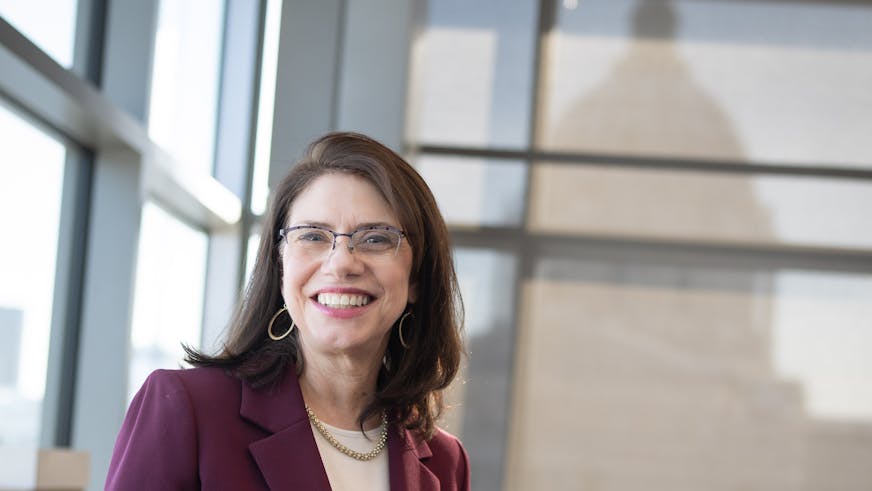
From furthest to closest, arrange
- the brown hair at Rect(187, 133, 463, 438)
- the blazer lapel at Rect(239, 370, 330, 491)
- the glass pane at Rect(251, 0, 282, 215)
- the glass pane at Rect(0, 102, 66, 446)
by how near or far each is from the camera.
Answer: the glass pane at Rect(251, 0, 282, 215) < the glass pane at Rect(0, 102, 66, 446) < the brown hair at Rect(187, 133, 463, 438) < the blazer lapel at Rect(239, 370, 330, 491)

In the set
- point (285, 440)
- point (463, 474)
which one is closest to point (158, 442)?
point (285, 440)

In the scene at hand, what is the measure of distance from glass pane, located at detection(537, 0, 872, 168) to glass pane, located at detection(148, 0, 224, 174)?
1707 mm

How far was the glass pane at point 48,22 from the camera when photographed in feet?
10.5

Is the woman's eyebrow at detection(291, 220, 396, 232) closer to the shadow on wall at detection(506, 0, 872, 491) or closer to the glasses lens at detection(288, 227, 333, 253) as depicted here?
the glasses lens at detection(288, 227, 333, 253)

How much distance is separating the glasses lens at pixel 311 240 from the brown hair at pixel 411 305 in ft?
0.28

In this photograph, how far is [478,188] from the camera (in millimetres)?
5887

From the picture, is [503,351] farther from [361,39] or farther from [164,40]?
[164,40]

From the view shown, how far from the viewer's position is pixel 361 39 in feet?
17.9

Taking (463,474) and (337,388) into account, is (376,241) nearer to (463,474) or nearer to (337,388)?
(337,388)

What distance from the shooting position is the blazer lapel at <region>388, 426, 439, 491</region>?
6.42 feet

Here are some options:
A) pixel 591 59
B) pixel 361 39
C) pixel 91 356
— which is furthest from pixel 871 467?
pixel 91 356

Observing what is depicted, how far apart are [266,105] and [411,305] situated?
11.8ft

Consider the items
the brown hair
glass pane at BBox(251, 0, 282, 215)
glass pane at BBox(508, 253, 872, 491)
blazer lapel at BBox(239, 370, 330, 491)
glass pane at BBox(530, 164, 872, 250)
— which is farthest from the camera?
glass pane at BBox(530, 164, 872, 250)

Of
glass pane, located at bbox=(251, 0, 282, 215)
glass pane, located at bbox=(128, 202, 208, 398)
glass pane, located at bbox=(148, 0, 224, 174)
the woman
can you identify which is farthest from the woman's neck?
glass pane, located at bbox=(251, 0, 282, 215)
